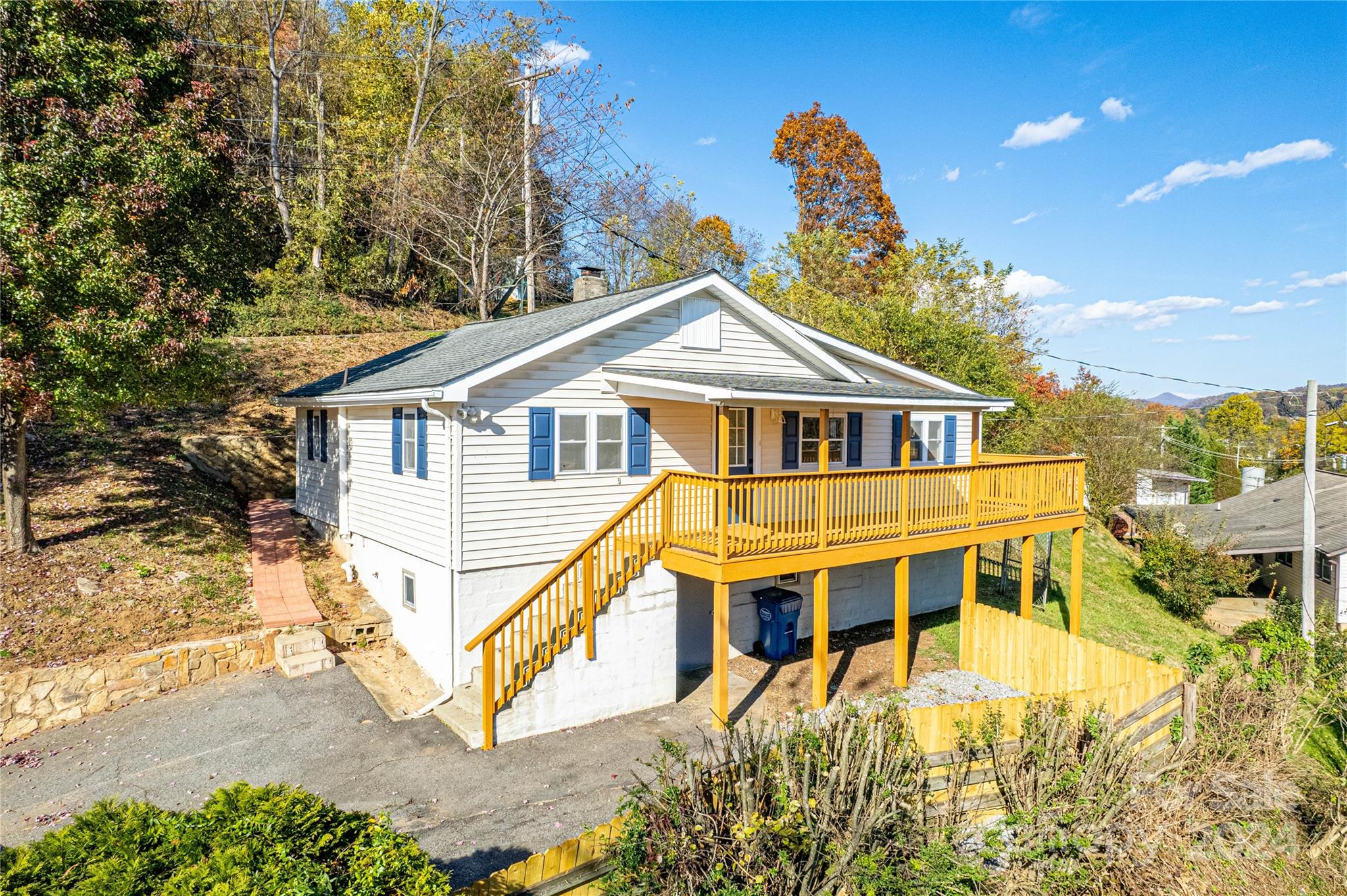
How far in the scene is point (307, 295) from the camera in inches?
1104

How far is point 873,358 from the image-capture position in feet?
49.8

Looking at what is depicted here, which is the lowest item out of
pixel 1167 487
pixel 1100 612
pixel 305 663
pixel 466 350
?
pixel 1100 612

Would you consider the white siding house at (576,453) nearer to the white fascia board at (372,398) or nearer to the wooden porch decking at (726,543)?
the white fascia board at (372,398)

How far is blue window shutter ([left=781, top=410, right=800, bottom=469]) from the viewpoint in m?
13.5

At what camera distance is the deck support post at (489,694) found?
851 cm

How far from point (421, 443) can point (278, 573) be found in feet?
15.5

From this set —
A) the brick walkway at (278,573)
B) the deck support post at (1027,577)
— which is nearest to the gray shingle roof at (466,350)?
the brick walkway at (278,573)

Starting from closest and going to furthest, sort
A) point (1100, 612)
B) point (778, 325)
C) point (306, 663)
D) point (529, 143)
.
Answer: point (306, 663)
point (778, 325)
point (1100, 612)
point (529, 143)

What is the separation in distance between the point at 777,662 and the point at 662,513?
4266mm

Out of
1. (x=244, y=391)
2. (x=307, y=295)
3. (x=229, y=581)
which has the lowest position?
(x=229, y=581)

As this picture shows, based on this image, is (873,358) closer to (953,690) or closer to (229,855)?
(953,690)

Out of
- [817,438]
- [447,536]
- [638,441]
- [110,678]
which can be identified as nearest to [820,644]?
[638,441]

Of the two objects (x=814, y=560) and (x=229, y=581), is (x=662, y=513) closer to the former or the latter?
(x=814, y=560)

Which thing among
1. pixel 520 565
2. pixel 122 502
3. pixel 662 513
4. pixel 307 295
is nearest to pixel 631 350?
pixel 662 513
